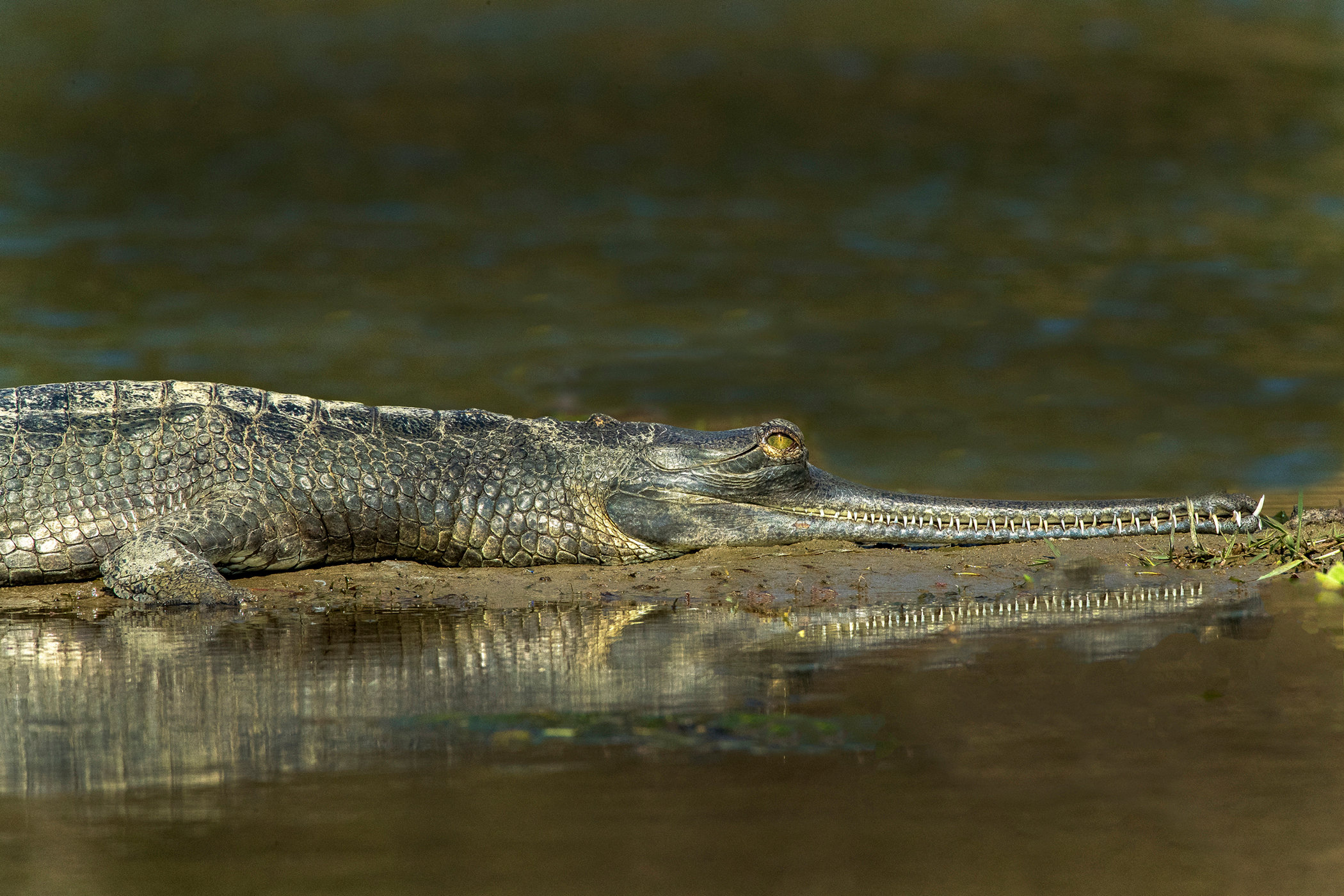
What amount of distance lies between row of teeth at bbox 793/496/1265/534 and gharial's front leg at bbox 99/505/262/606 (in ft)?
12.1

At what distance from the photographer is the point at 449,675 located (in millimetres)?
4844

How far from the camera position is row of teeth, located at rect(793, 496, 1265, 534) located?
284 inches

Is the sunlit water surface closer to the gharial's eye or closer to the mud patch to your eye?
the mud patch

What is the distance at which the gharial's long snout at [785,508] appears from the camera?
289 inches

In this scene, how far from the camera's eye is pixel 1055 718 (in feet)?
13.1

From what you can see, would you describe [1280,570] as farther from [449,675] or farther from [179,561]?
[179,561]

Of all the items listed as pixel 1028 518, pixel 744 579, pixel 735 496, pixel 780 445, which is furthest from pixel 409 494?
pixel 1028 518

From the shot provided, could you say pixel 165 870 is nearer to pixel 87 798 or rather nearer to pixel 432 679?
pixel 87 798

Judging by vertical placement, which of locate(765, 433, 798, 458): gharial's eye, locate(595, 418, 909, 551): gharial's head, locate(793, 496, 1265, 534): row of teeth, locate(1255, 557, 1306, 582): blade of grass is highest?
locate(765, 433, 798, 458): gharial's eye

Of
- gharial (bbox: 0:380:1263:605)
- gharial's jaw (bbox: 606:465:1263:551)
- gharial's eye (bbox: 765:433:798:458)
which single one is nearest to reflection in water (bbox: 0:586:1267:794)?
gharial (bbox: 0:380:1263:605)

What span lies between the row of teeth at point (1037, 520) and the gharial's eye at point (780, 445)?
0.63 meters

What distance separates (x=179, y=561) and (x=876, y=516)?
389cm

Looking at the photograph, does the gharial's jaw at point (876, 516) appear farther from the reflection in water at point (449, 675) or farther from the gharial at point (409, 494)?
the reflection in water at point (449, 675)

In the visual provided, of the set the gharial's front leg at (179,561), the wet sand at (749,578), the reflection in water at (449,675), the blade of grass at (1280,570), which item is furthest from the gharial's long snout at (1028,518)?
the gharial's front leg at (179,561)
